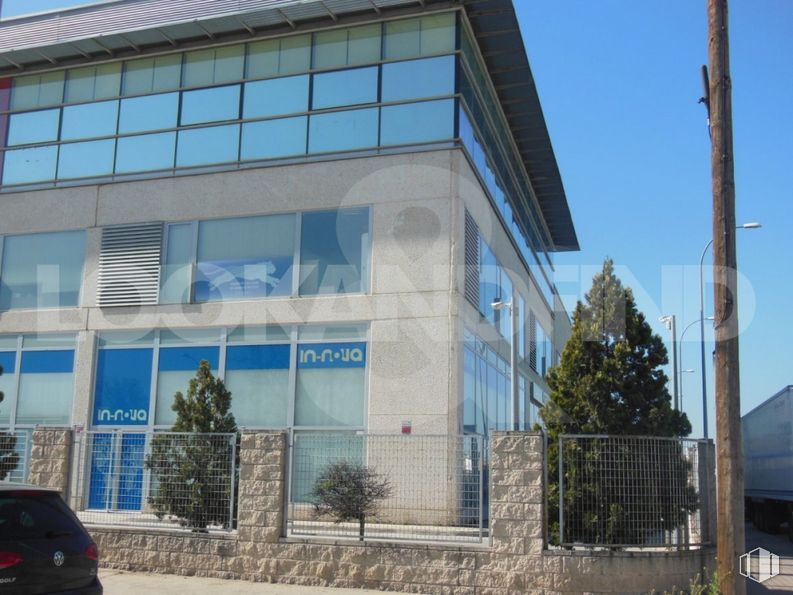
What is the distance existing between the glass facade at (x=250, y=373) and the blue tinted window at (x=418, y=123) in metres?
4.26

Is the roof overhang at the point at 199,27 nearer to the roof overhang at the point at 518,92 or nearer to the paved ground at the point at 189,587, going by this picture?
the roof overhang at the point at 518,92

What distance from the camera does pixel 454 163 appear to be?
693 inches

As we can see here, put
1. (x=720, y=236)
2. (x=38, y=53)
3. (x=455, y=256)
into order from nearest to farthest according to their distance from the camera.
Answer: (x=720, y=236), (x=455, y=256), (x=38, y=53)

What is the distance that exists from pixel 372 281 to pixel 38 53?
11105 millimetres

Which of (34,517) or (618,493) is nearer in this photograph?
(34,517)

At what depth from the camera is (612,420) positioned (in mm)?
11750

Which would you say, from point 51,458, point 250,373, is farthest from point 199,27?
point 51,458

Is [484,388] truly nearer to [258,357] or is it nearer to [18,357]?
[258,357]

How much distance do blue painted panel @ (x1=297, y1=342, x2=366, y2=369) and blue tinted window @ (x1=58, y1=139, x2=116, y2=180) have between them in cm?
702

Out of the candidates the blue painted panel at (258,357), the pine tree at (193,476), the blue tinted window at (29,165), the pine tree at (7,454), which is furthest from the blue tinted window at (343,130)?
the pine tree at (7,454)

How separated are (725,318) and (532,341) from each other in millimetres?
19487

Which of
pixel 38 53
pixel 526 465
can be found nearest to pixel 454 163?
pixel 526 465

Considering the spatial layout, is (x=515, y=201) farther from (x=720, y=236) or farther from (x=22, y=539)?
(x=22, y=539)

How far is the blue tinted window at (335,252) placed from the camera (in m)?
17.8
